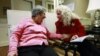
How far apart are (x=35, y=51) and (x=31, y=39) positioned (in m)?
0.15

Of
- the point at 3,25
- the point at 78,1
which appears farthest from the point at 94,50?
the point at 3,25

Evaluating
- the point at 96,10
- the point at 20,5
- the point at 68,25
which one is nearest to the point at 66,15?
the point at 68,25

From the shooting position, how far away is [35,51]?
1514mm

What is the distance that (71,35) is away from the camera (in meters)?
1.98

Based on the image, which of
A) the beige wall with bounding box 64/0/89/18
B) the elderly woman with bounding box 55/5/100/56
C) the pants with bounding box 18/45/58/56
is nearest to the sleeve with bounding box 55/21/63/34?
the elderly woman with bounding box 55/5/100/56

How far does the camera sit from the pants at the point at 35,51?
1.49m

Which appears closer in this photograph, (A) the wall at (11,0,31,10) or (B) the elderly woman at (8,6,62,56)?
(B) the elderly woman at (8,6,62,56)

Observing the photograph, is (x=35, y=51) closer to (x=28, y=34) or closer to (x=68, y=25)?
(x=28, y=34)

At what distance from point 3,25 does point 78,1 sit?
213 centimetres

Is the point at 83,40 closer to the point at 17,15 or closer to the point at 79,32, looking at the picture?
the point at 79,32

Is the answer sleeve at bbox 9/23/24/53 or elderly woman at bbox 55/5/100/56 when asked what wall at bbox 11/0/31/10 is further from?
sleeve at bbox 9/23/24/53

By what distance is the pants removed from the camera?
1.49 metres

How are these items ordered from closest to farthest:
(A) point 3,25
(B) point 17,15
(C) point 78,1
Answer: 1. (B) point 17,15
2. (C) point 78,1
3. (A) point 3,25

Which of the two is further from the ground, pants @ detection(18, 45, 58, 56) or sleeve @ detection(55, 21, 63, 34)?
sleeve @ detection(55, 21, 63, 34)
